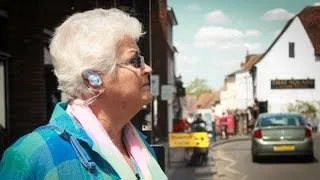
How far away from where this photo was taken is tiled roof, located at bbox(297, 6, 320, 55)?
35.6ft

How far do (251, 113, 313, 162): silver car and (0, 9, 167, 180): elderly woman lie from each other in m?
13.7

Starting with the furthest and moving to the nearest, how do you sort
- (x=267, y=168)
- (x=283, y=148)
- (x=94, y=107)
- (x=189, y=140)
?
(x=283, y=148) → (x=189, y=140) → (x=267, y=168) → (x=94, y=107)

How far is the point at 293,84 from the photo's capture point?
38.0 feet

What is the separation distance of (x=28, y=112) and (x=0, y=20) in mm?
1322

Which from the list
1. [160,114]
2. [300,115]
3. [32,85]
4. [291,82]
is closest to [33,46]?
[32,85]

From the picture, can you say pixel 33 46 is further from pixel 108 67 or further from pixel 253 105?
pixel 253 105

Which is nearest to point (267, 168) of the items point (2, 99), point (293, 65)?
point (293, 65)

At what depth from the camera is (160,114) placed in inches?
1132

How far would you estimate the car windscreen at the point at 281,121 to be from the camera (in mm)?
15797

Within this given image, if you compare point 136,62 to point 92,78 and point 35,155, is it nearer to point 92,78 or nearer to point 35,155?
point 92,78

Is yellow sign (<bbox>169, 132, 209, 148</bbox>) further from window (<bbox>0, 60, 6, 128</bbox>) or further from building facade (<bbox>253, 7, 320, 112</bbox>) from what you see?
window (<bbox>0, 60, 6, 128</bbox>)

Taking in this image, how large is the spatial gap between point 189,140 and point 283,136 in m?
2.45

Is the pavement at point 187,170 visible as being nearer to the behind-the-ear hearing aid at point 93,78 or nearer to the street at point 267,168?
the street at point 267,168

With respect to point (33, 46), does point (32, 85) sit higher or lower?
lower
